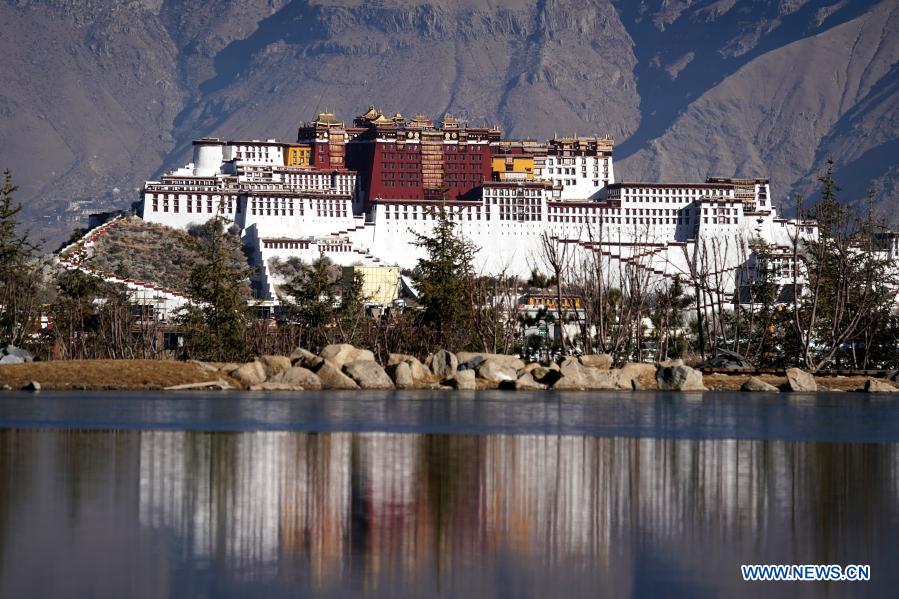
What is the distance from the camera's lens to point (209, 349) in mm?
71250

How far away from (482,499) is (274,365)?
33555mm

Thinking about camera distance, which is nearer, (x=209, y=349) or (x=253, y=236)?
(x=209, y=349)

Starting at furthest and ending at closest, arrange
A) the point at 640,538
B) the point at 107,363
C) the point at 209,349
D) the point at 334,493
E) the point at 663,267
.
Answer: the point at 663,267 < the point at 209,349 < the point at 107,363 < the point at 334,493 < the point at 640,538

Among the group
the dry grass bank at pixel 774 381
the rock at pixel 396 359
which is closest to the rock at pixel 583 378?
the dry grass bank at pixel 774 381

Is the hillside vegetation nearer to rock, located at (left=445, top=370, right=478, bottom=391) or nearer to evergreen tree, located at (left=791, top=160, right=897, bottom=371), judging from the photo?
evergreen tree, located at (left=791, top=160, right=897, bottom=371)

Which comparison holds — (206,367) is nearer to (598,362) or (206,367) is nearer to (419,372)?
(419,372)

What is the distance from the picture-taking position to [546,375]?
2547 inches

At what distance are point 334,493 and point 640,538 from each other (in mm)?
5774

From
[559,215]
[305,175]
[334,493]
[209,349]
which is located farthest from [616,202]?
[334,493]

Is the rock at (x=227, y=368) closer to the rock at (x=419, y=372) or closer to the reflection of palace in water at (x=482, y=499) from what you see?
the rock at (x=419, y=372)

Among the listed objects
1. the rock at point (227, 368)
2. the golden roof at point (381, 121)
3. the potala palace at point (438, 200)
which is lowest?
the rock at point (227, 368)

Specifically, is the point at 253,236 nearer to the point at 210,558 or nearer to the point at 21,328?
the point at 21,328

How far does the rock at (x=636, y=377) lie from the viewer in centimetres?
→ 6481

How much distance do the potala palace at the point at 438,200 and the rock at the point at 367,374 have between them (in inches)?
2790
